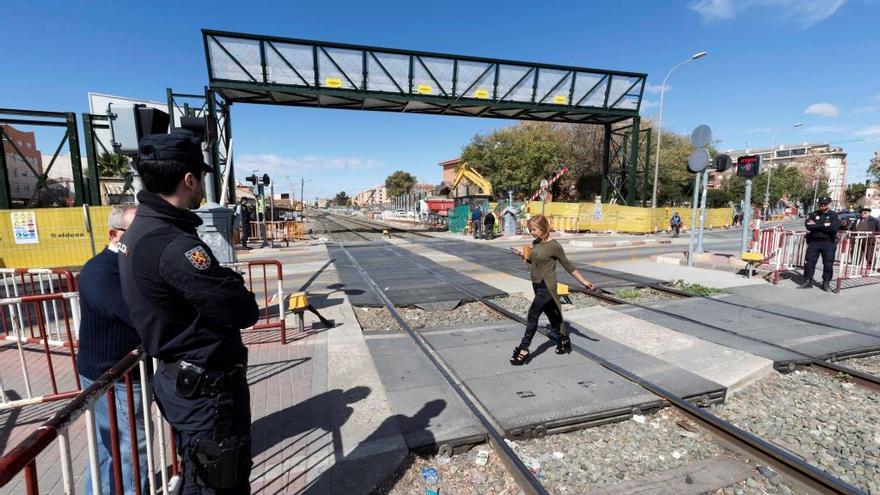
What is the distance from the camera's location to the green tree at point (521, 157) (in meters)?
37.3

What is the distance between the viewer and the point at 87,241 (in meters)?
12.1

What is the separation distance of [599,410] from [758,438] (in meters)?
1.18

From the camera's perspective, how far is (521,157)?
125 feet

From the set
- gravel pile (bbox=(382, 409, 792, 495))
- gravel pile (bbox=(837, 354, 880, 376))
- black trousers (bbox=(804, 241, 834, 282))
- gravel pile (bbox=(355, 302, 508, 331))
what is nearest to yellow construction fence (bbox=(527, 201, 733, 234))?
black trousers (bbox=(804, 241, 834, 282))

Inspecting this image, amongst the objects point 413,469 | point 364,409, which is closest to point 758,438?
point 413,469

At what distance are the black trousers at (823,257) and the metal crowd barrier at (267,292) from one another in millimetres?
10229

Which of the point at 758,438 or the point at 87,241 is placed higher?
the point at 87,241

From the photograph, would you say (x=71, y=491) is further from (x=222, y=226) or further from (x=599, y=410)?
(x=222, y=226)

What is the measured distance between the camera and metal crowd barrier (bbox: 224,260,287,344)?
5.65 metres

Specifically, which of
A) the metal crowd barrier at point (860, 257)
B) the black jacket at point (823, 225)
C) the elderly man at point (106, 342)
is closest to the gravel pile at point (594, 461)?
the elderly man at point (106, 342)

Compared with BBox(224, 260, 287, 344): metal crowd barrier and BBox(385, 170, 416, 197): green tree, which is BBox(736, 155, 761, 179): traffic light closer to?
BBox(224, 260, 287, 344): metal crowd barrier

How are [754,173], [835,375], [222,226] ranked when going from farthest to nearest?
[754,173] < [222,226] < [835,375]

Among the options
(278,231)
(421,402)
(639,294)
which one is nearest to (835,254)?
(639,294)

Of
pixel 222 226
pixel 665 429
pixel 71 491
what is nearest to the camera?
pixel 71 491
